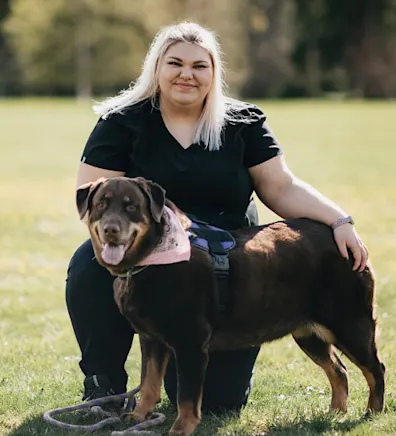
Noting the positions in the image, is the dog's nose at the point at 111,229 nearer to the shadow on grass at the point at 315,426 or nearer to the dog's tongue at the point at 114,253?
the dog's tongue at the point at 114,253

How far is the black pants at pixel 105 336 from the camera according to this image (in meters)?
4.76

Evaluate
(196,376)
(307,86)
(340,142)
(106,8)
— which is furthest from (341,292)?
(106,8)

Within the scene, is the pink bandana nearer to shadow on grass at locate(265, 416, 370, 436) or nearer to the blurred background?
shadow on grass at locate(265, 416, 370, 436)

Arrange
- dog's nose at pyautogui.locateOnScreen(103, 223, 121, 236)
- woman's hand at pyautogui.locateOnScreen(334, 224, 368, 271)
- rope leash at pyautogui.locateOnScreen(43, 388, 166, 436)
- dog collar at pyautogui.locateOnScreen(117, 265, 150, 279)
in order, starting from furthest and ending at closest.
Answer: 1. woman's hand at pyautogui.locateOnScreen(334, 224, 368, 271)
2. rope leash at pyautogui.locateOnScreen(43, 388, 166, 436)
3. dog collar at pyautogui.locateOnScreen(117, 265, 150, 279)
4. dog's nose at pyautogui.locateOnScreen(103, 223, 121, 236)

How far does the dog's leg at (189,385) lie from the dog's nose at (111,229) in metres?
0.71

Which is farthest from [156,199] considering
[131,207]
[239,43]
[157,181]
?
[239,43]

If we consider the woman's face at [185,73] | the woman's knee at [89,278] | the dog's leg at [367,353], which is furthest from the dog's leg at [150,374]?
the woman's face at [185,73]

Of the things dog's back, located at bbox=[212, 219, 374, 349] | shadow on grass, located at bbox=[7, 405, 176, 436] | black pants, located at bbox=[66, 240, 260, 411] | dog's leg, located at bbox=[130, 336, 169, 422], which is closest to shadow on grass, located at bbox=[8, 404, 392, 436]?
shadow on grass, located at bbox=[7, 405, 176, 436]

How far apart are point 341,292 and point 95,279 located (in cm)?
139

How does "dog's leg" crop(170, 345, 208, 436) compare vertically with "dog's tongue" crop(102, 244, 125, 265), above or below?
below

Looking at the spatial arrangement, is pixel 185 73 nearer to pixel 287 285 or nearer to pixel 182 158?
pixel 182 158

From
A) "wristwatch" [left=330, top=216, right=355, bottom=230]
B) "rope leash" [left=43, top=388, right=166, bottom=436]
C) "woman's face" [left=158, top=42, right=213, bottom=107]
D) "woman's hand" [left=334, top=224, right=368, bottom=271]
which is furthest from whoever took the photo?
"woman's face" [left=158, top=42, right=213, bottom=107]

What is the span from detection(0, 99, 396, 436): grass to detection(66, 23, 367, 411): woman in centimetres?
41

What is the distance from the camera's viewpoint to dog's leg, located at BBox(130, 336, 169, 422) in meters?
4.38
